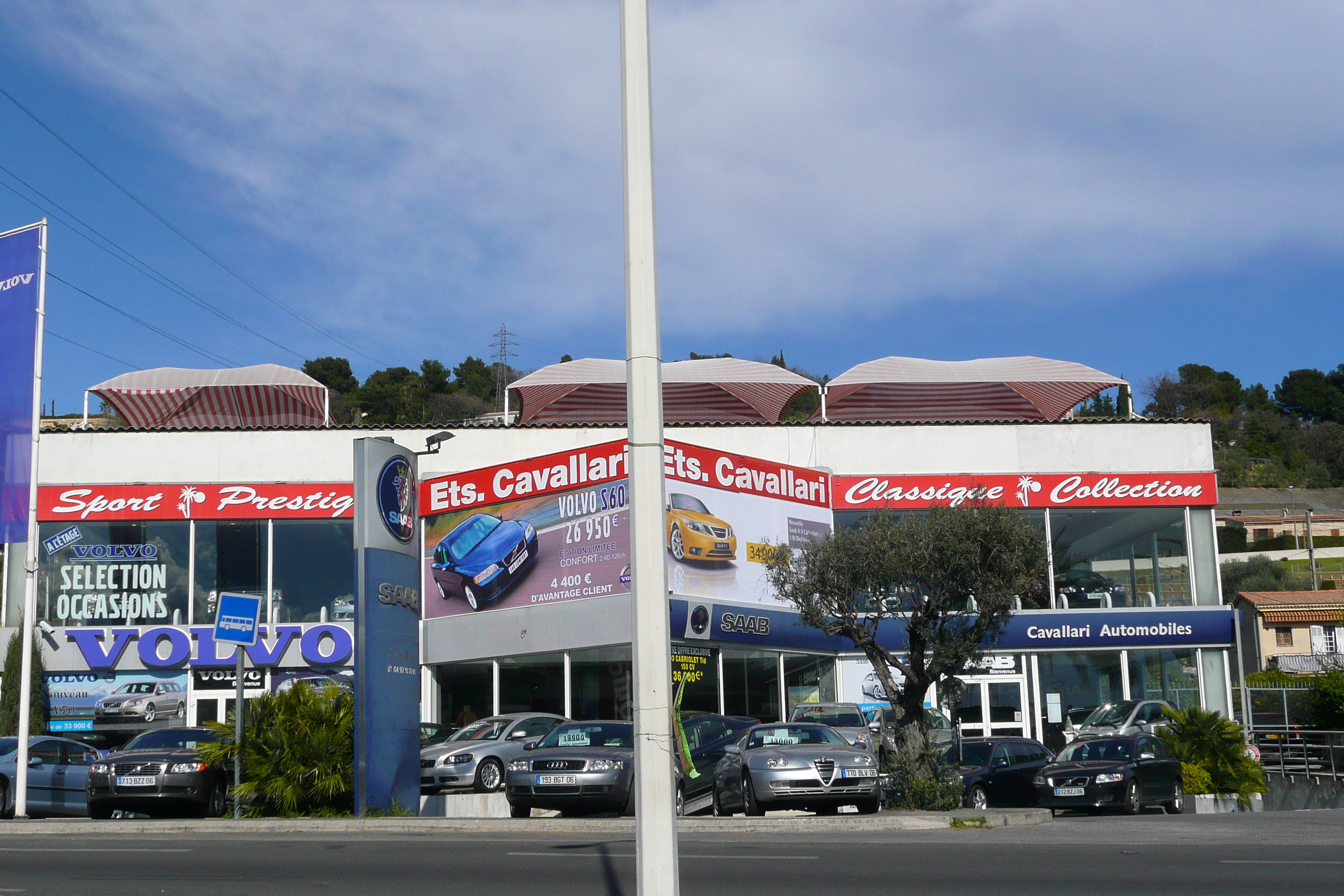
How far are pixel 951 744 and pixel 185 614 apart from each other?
→ 19.9m

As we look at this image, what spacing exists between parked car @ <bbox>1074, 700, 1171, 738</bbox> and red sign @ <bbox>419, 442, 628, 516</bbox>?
12119 mm

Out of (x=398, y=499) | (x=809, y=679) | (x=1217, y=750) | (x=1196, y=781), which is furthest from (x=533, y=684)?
(x=1217, y=750)

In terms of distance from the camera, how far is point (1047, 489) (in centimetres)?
3184

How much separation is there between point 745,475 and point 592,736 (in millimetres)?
12175

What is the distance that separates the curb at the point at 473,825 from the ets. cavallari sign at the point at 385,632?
936mm

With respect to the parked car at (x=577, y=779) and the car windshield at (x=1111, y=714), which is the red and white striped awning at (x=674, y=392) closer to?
the car windshield at (x=1111, y=714)

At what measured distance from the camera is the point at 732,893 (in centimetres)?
948

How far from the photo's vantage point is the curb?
15.5m

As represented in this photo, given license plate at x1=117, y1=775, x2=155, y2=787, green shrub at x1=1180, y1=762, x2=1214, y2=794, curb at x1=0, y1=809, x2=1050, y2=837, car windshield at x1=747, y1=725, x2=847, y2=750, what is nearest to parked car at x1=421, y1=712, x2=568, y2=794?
curb at x1=0, y1=809, x2=1050, y2=837

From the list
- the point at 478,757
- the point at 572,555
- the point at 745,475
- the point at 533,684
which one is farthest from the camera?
the point at 745,475

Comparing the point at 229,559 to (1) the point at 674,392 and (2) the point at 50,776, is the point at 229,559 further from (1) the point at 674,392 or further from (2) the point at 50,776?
(1) the point at 674,392

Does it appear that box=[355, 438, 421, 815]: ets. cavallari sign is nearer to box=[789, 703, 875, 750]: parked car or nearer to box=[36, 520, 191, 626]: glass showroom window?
box=[789, 703, 875, 750]: parked car

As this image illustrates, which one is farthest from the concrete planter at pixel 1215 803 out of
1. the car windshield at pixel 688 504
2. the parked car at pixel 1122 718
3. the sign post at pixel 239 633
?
the sign post at pixel 239 633

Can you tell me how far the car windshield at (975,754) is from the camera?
20547 mm
